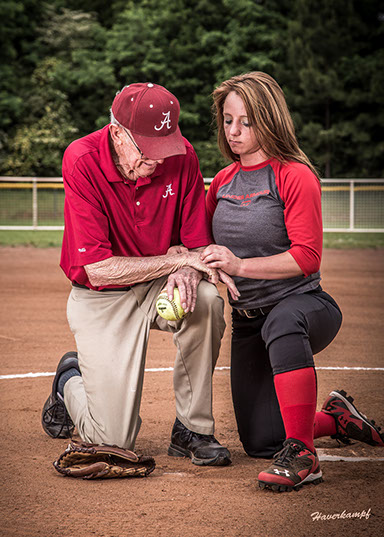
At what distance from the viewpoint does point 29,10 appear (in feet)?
116

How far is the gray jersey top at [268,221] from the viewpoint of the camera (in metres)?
3.39

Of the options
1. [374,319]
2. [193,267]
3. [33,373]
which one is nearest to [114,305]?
[193,267]

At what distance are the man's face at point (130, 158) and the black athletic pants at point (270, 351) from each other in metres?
0.87

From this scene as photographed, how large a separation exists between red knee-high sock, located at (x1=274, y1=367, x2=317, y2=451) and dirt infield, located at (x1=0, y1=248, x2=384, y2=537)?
0.26 meters

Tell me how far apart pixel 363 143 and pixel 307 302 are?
28454 mm

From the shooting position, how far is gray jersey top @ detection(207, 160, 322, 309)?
3387 millimetres

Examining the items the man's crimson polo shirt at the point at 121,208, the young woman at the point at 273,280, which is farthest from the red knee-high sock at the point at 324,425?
the man's crimson polo shirt at the point at 121,208

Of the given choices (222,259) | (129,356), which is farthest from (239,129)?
(129,356)

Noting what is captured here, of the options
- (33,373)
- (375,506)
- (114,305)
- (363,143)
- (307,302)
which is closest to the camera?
(375,506)

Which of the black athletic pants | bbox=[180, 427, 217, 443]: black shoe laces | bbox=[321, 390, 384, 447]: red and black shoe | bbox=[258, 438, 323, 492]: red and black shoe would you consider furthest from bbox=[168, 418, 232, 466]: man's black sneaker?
bbox=[321, 390, 384, 447]: red and black shoe

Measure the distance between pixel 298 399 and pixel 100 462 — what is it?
Result: 2.98 ft

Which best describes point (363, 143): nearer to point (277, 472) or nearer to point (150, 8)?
point (150, 8)

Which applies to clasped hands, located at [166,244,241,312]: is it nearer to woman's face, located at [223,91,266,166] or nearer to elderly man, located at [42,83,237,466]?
elderly man, located at [42,83,237,466]

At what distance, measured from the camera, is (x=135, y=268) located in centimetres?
354
